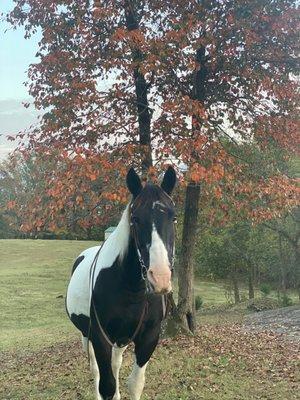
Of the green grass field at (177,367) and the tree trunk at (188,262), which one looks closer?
the green grass field at (177,367)

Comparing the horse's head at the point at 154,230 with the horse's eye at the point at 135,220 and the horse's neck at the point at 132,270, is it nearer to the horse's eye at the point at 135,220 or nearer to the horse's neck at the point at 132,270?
the horse's eye at the point at 135,220

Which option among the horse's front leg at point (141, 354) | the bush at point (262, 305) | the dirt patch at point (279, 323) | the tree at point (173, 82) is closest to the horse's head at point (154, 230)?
the horse's front leg at point (141, 354)

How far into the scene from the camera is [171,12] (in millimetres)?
10461

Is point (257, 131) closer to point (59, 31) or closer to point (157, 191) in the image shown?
point (59, 31)

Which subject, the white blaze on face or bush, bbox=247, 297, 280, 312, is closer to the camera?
the white blaze on face

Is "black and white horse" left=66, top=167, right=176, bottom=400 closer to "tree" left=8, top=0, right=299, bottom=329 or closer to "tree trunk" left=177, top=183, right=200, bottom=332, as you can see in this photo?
"tree" left=8, top=0, right=299, bottom=329

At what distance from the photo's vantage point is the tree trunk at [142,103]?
33.1 feet

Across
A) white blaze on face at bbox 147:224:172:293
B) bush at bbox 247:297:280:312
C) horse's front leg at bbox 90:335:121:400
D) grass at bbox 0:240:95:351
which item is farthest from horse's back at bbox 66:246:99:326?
bush at bbox 247:297:280:312

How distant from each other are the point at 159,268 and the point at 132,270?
3.52 feet

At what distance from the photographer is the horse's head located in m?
4.08

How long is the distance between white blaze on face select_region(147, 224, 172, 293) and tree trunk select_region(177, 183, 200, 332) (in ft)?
26.6

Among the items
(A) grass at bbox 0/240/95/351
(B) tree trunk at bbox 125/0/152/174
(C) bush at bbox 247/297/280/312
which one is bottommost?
(A) grass at bbox 0/240/95/351

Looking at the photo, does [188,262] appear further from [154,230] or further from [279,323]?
[154,230]

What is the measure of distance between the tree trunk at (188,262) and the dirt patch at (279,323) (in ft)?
11.2
